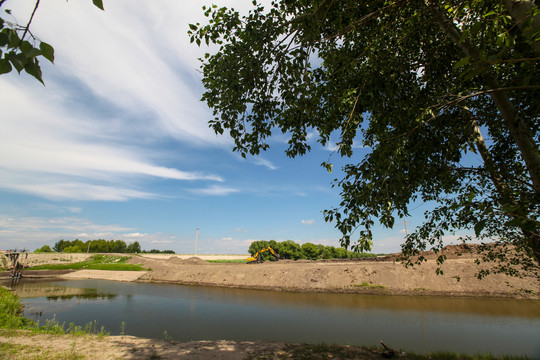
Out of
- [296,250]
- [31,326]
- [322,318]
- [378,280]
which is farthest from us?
[296,250]

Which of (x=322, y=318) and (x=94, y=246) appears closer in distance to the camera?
(x=322, y=318)

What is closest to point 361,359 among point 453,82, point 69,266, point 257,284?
point 453,82

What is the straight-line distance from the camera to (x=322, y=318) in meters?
13.8

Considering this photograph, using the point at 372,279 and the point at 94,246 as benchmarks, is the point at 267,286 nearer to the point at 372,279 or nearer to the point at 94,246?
the point at 372,279

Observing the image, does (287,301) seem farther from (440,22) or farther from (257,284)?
(440,22)

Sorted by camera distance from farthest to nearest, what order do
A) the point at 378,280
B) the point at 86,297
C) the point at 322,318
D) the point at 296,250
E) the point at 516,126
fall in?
the point at 296,250 → the point at 378,280 → the point at 86,297 → the point at 322,318 → the point at 516,126

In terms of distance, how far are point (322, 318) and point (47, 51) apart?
15.5m

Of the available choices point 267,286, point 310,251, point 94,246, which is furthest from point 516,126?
point 94,246

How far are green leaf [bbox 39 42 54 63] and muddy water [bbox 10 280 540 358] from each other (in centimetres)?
1170

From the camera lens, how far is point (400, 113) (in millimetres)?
5391

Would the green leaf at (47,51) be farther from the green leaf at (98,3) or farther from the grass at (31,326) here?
the grass at (31,326)

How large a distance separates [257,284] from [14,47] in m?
27.3

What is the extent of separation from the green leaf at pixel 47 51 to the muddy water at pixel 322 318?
11.7 meters

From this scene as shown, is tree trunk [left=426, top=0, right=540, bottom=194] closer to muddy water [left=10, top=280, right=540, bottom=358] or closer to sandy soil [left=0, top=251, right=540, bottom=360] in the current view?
sandy soil [left=0, top=251, right=540, bottom=360]
